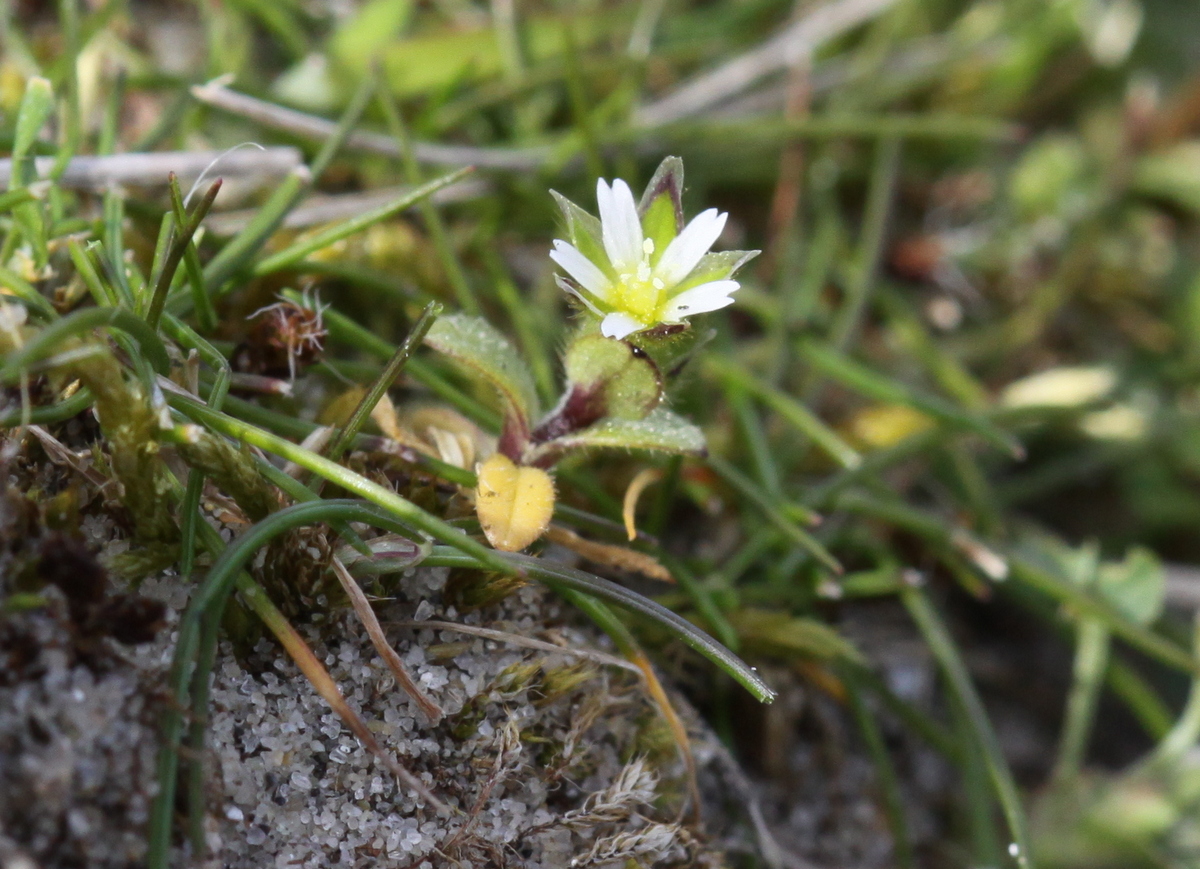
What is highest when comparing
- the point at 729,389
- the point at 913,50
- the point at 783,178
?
the point at 913,50

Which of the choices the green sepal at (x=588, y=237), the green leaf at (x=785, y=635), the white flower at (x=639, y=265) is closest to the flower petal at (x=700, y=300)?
the white flower at (x=639, y=265)

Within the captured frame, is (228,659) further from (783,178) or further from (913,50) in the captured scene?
(913,50)

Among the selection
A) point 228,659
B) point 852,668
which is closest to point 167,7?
point 228,659

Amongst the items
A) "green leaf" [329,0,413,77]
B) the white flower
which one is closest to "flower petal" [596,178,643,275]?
the white flower

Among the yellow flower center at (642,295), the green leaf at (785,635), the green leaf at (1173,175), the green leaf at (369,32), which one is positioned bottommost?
the green leaf at (785,635)

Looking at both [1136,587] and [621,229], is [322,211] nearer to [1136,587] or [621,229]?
[621,229]

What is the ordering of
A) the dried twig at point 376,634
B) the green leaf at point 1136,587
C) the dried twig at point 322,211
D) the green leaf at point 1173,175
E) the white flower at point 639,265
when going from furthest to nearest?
the green leaf at point 1173,175, the green leaf at point 1136,587, the dried twig at point 322,211, the white flower at point 639,265, the dried twig at point 376,634

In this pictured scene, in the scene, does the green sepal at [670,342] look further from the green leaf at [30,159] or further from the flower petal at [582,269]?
the green leaf at [30,159]

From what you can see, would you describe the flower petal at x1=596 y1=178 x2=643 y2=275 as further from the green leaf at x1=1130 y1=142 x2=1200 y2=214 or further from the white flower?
the green leaf at x1=1130 y1=142 x2=1200 y2=214
